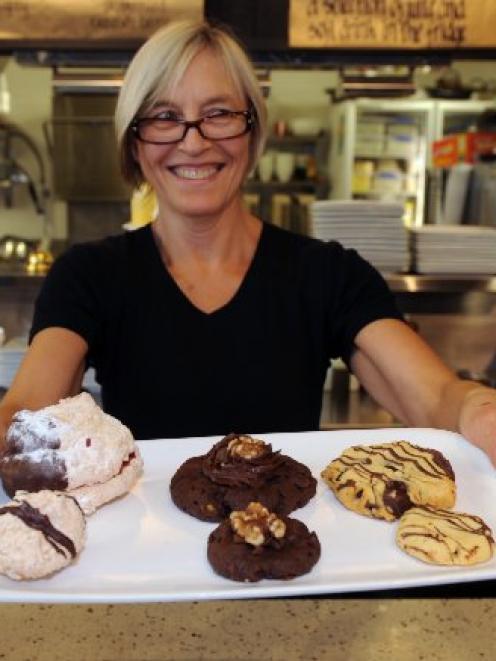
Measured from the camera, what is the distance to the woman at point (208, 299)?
1694 millimetres

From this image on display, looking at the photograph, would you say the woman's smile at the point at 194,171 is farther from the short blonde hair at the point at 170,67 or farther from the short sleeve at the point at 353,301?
the short sleeve at the point at 353,301

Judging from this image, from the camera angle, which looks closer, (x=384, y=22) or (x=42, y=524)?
(x=42, y=524)

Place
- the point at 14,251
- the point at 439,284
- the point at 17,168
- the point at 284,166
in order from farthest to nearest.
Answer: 1. the point at 284,166
2. the point at 17,168
3. the point at 14,251
4. the point at 439,284

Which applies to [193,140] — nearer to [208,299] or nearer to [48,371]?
[208,299]

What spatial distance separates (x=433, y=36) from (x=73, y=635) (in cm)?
287

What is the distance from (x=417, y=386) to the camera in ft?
5.43

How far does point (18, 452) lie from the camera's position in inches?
46.1

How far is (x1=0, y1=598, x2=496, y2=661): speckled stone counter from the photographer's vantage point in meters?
0.80

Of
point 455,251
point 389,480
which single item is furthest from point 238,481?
point 455,251

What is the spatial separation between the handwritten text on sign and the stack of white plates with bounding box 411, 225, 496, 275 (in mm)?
785

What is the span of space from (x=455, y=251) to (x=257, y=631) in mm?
2366

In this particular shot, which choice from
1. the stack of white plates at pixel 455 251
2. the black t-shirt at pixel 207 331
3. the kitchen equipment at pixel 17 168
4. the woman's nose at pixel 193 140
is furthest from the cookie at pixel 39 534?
the kitchen equipment at pixel 17 168

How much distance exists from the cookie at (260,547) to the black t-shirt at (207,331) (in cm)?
69

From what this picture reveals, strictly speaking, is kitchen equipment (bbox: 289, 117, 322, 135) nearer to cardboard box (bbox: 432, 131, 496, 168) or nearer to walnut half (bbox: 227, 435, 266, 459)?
cardboard box (bbox: 432, 131, 496, 168)
